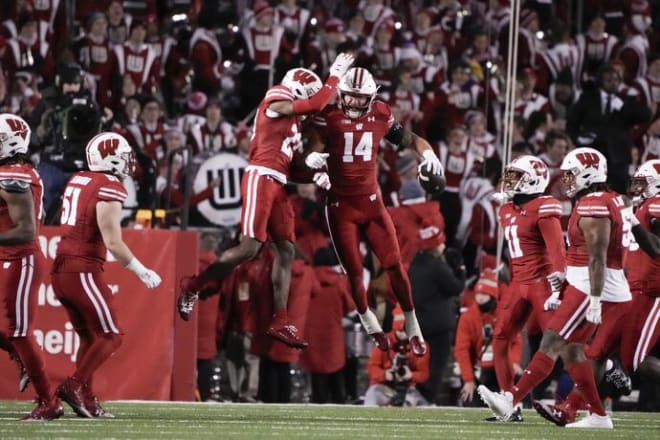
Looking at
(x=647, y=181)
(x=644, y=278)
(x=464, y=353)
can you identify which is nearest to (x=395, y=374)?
(x=464, y=353)

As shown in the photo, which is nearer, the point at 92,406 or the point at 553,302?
the point at 92,406

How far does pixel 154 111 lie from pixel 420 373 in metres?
4.47

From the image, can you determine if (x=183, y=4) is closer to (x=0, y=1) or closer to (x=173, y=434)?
(x=0, y=1)

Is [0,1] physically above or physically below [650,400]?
above

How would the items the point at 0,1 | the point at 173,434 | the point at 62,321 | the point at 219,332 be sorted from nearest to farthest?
the point at 173,434
the point at 62,321
the point at 219,332
the point at 0,1

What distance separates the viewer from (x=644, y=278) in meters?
12.0

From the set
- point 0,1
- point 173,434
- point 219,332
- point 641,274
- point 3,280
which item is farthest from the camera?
point 0,1

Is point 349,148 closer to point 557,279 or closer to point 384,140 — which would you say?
point 557,279

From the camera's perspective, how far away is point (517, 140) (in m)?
18.2

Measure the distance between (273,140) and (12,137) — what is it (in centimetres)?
183

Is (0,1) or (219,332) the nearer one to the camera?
(219,332)

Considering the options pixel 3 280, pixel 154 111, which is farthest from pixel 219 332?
pixel 3 280

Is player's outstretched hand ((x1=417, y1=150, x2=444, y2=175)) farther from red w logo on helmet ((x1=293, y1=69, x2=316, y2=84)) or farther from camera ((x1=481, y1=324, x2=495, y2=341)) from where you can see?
camera ((x1=481, y1=324, x2=495, y2=341))

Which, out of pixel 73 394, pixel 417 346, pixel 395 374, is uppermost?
pixel 417 346
